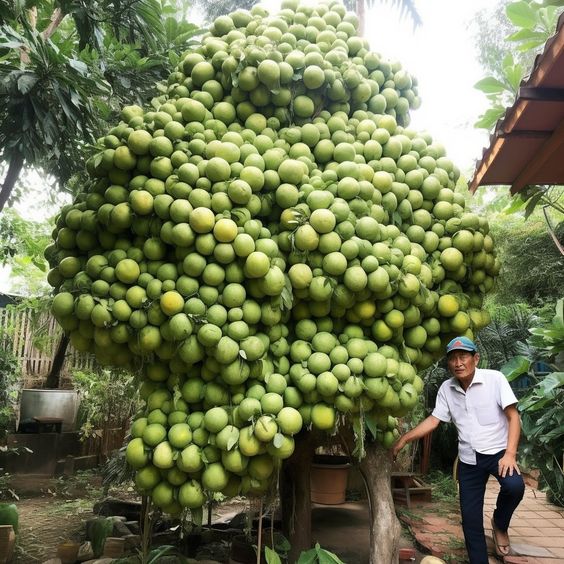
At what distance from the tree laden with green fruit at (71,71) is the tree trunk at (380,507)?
300cm

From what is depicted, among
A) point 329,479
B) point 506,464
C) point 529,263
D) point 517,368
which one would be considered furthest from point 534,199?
point 529,263

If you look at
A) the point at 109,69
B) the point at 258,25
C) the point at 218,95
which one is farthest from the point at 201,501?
the point at 109,69

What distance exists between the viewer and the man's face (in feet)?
11.5

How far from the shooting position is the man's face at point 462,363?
3509mm

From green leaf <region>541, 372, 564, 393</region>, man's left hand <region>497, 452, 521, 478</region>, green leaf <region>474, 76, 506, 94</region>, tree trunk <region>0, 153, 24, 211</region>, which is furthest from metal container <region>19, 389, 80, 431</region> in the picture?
green leaf <region>474, 76, 506, 94</region>

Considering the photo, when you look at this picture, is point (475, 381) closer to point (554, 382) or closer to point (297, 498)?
point (554, 382)

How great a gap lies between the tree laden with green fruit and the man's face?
9.73 ft

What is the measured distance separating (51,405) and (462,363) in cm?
808

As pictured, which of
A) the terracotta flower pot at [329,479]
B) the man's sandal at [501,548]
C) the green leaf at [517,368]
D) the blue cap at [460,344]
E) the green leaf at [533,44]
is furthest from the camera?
the terracotta flower pot at [329,479]

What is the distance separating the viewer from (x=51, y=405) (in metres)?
9.30

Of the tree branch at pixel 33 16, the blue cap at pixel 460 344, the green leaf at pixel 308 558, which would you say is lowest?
the green leaf at pixel 308 558

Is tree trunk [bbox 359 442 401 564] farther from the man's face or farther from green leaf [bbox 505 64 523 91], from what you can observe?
green leaf [bbox 505 64 523 91]

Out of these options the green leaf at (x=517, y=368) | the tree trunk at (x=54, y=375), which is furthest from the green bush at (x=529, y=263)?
the tree trunk at (x=54, y=375)

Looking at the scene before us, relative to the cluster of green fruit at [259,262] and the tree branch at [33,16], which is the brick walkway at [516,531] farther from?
the tree branch at [33,16]
